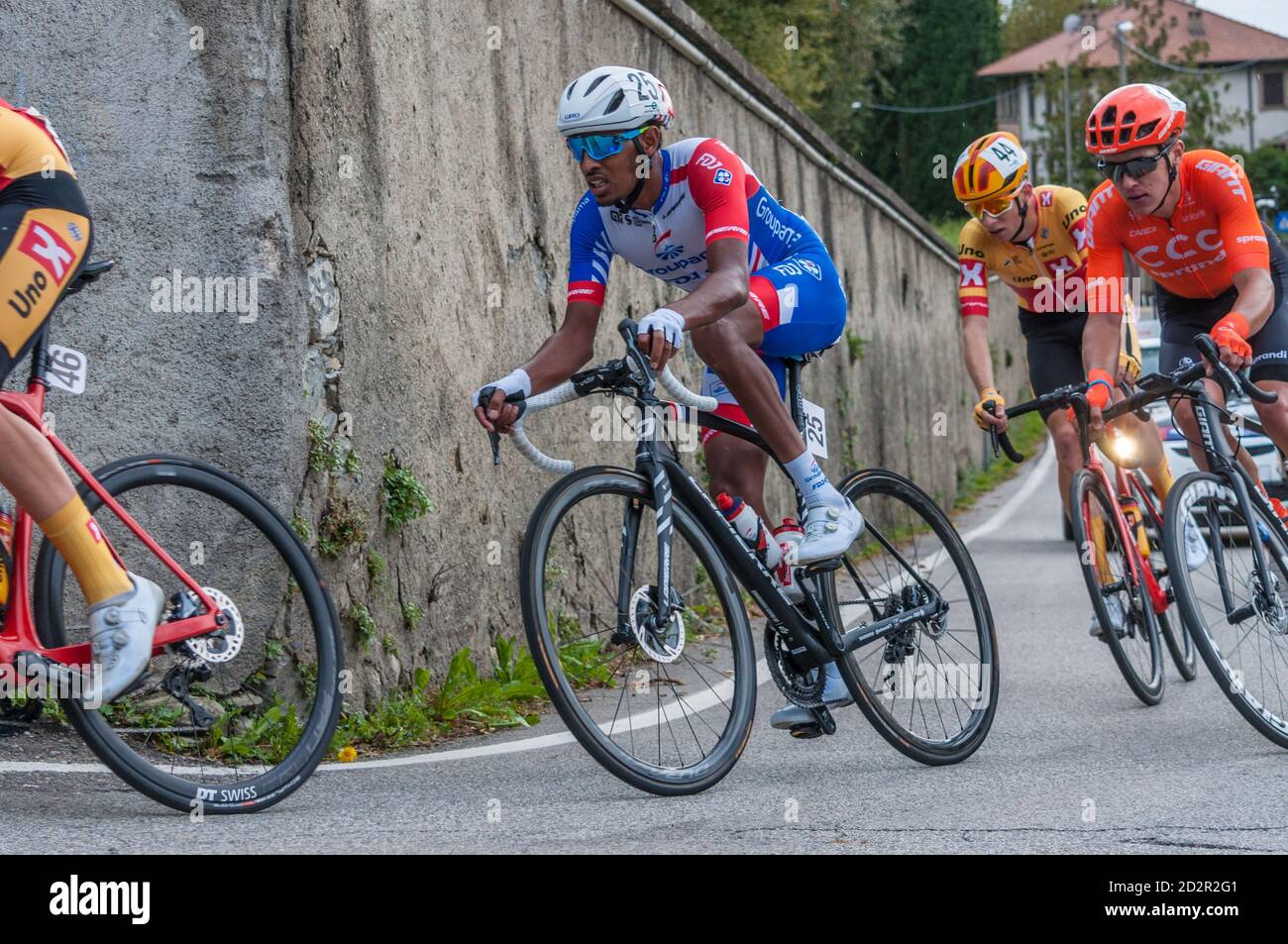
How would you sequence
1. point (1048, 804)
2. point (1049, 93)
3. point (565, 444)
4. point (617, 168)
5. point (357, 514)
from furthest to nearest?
1. point (1049, 93)
2. point (565, 444)
3. point (357, 514)
4. point (617, 168)
5. point (1048, 804)

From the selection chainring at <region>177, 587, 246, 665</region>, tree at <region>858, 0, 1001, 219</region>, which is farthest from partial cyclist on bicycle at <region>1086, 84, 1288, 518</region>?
tree at <region>858, 0, 1001, 219</region>

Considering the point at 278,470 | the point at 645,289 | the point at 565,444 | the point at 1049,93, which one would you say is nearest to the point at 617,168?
the point at 278,470

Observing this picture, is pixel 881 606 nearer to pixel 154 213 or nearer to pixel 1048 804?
pixel 1048 804

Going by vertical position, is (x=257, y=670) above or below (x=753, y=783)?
above

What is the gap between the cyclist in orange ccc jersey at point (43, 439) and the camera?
3.72 metres

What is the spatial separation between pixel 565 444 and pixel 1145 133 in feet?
9.84

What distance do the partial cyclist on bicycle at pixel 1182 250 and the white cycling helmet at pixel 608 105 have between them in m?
2.00

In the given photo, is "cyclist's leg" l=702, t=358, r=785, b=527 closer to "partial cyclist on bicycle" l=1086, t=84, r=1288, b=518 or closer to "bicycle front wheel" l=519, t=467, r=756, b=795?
"bicycle front wheel" l=519, t=467, r=756, b=795

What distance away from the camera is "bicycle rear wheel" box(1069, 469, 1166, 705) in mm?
6270

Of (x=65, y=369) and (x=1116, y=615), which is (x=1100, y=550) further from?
(x=65, y=369)

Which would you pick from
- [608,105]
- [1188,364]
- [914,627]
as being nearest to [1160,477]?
[1188,364]

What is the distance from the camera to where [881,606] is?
17.4 ft

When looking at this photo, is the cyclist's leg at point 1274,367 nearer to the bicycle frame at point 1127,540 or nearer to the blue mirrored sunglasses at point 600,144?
the bicycle frame at point 1127,540

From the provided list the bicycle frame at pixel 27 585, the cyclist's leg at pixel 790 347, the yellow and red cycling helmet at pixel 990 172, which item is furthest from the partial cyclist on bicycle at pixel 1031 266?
the bicycle frame at pixel 27 585
